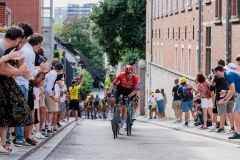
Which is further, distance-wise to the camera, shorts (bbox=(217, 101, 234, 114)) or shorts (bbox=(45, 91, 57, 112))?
shorts (bbox=(217, 101, 234, 114))

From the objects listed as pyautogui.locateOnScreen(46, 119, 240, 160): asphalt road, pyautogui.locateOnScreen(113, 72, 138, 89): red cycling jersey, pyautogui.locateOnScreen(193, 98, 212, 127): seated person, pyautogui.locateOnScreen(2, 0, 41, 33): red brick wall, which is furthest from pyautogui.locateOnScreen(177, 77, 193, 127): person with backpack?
pyautogui.locateOnScreen(2, 0, 41, 33): red brick wall

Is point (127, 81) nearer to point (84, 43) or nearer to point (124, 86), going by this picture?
point (124, 86)

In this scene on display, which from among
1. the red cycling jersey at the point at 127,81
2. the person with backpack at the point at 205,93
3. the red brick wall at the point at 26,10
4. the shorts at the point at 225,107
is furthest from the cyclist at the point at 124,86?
the red brick wall at the point at 26,10

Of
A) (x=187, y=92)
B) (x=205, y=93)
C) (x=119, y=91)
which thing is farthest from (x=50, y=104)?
(x=187, y=92)

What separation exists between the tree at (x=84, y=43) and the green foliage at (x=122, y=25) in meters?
59.7

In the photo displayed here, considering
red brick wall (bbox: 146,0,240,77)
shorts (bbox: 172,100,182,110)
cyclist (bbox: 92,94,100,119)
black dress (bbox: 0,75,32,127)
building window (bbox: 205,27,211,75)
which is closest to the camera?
black dress (bbox: 0,75,32,127)

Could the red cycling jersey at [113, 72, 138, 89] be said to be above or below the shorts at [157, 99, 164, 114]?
above

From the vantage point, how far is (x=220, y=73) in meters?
19.3

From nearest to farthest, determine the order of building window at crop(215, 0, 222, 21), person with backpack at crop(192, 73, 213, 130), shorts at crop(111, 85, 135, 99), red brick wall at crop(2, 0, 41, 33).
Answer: shorts at crop(111, 85, 135, 99) < person with backpack at crop(192, 73, 213, 130) < building window at crop(215, 0, 222, 21) < red brick wall at crop(2, 0, 41, 33)

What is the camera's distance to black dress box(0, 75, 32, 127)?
1180 centimetres

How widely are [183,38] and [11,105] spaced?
31.6 meters

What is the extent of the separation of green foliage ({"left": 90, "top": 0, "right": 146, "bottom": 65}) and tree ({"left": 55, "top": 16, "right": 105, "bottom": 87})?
59.7 metres

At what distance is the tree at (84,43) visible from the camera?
137000 mm

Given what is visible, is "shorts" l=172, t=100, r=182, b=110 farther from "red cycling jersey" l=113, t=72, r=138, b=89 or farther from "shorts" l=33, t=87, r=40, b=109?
"shorts" l=33, t=87, r=40, b=109
